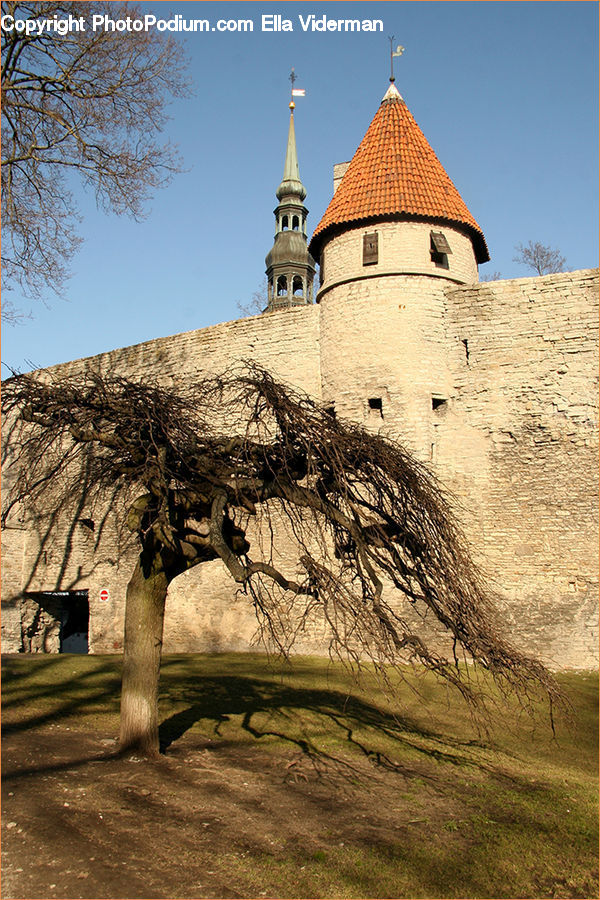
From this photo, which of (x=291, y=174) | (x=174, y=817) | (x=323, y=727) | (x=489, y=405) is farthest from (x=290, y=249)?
(x=174, y=817)

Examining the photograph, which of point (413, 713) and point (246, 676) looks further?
point (246, 676)

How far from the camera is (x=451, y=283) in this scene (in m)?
13.4

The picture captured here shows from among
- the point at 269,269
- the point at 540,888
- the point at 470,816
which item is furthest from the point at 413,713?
the point at 269,269

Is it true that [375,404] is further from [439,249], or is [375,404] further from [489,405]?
[439,249]

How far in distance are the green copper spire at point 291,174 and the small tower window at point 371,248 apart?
2399cm

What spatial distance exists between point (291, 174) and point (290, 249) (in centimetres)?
472

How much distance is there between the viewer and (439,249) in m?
13.3

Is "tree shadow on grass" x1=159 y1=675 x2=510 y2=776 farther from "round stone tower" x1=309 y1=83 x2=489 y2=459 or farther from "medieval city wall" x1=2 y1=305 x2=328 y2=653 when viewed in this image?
"round stone tower" x1=309 y1=83 x2=489 y2=459

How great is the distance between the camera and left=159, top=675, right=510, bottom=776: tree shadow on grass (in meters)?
7.08

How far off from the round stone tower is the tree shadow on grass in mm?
5221

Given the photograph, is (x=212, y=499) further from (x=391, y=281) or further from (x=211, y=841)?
(x=391, y=281)

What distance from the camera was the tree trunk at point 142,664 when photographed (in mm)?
6230

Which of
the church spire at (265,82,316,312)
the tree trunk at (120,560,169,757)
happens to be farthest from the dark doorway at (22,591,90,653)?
the church spire at (265,82,316,312)

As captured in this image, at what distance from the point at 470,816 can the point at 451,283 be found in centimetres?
973
